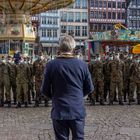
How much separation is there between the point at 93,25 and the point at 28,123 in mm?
97334

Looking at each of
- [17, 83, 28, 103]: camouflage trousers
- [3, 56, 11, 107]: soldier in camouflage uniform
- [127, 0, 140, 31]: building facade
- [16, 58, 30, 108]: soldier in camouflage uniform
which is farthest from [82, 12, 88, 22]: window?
[17, 83, 28, 103]: camouflage trousers

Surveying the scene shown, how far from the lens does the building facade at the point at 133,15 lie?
10938 cm

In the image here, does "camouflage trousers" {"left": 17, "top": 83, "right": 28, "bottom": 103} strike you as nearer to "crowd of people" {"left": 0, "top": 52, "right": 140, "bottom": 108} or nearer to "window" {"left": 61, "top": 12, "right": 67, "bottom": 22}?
"crowd of people" {"left": 0, "top": 52, "right": 140, "bottom": 108}

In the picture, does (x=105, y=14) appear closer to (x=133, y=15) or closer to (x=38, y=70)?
(x=133, y=15)

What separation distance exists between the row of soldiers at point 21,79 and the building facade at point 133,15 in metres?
93.7

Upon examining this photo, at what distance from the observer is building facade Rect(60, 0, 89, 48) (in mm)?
107469

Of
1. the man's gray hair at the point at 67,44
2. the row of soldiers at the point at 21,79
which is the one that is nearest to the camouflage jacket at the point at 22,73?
the row of soldiers at the point at 21,79

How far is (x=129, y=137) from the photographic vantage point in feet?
33.6

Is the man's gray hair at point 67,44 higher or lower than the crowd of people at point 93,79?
higher

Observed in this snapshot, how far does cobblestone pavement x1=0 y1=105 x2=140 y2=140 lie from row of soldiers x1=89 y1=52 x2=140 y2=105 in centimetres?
101

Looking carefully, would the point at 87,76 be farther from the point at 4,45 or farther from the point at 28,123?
the point at 4,45

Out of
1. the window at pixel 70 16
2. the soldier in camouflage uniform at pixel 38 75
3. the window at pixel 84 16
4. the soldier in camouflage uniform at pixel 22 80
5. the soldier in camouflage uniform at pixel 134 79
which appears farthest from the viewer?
the window at pixel 84 16

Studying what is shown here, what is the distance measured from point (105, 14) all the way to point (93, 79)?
94085 millimetres

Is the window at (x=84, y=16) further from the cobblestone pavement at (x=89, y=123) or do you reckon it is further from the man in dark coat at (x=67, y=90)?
the man in dark coat at (x=67, y=90)
